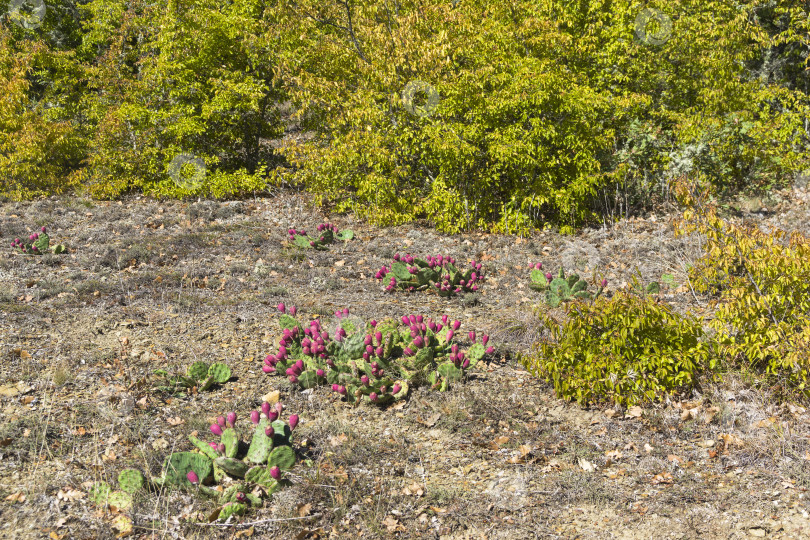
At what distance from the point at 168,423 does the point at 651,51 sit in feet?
32.1

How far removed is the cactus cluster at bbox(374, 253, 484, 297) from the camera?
22.6ft

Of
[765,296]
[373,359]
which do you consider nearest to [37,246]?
[373,359]

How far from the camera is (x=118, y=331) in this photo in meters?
5.57

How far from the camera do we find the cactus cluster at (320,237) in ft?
28.2

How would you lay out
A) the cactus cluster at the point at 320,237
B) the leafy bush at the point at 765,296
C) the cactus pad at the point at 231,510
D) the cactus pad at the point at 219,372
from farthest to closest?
1. the cactus cluster at the point at 320,237
2. the cactus pad at the point at 219,372
3. the leafy bush at the point at 765,296
4. the cactus pad at the point at 231,510

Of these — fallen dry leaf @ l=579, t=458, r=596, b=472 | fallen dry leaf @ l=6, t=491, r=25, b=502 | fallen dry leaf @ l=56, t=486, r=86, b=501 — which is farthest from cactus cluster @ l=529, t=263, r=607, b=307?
fallen dry leaf @ l=6, t=491, r=25, b=502

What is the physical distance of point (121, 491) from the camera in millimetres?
3299

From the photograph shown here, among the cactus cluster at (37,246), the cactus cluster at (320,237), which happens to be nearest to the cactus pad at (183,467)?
the cactus cluster at (320,237)

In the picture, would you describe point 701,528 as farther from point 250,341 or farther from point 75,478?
point 250,341

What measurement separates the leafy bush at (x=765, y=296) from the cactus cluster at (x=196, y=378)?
11.7ft

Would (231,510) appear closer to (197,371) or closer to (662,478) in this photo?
(197,371)

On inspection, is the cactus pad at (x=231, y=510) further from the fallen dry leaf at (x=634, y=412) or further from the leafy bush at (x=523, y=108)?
the leafy bush at (x=523, y=108)

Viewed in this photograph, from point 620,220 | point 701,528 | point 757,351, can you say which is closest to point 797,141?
point 620,220

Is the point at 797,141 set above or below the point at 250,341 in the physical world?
above
